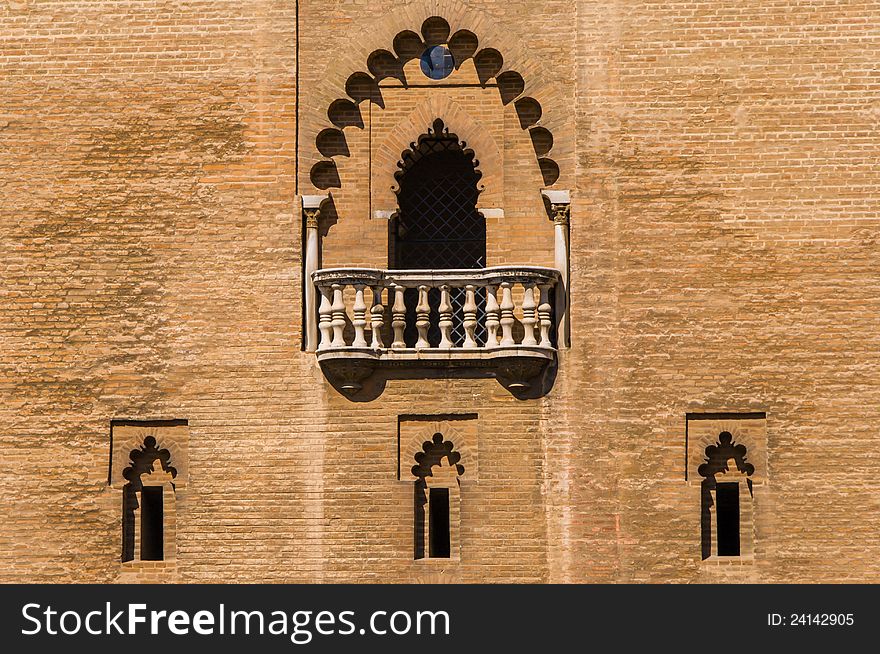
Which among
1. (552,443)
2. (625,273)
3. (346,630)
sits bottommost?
(346,630)

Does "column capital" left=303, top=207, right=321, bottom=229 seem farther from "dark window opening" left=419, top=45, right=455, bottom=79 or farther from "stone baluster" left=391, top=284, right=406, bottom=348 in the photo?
"dark window opening" left=419, top=45, right=455, bottom=79

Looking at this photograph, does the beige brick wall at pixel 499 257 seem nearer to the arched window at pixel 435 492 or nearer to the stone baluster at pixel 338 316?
the arched window at pixel 435 492

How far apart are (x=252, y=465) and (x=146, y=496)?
1.14 m

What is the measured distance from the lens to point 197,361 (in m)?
25.4

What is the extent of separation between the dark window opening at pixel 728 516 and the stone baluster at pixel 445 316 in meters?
2.82

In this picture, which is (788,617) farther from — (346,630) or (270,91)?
(270,91)

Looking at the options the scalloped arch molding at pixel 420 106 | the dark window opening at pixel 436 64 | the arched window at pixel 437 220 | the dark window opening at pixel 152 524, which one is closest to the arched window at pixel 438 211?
the arched window at pixel 437 220

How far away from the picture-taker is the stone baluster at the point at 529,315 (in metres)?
24.9

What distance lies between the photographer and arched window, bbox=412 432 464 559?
25250 millimetres

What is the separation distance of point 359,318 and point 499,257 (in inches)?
58.0

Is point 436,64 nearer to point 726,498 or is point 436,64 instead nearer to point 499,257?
point 499,257

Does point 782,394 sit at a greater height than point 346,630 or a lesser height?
greater

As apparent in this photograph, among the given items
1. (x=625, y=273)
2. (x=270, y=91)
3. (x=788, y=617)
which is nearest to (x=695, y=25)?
(x=625, y=273)

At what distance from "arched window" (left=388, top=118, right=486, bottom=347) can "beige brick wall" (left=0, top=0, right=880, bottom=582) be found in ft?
1.31
